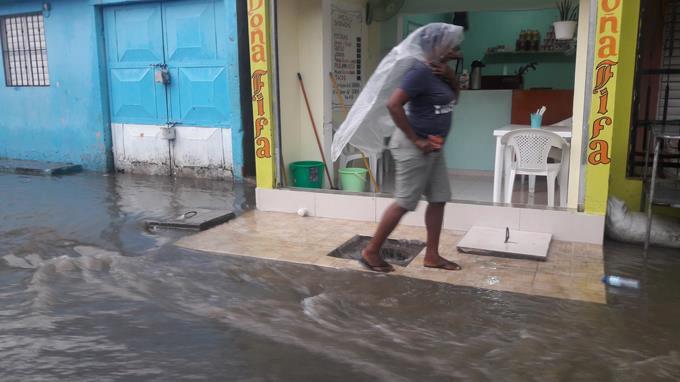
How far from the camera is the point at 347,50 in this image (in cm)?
711

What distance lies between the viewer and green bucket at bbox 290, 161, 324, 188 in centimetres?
643

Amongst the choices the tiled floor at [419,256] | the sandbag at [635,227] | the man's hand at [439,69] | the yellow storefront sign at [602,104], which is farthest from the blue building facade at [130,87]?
the sandbag at [635,227]

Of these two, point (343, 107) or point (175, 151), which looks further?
point (175, 151)

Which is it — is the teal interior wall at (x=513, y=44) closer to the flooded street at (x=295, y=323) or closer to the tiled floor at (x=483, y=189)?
the tiled floor at (x=483, y=189)

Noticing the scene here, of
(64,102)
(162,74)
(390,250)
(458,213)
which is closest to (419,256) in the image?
(390,250)

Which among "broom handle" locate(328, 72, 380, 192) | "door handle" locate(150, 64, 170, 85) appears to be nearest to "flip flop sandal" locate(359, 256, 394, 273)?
"broom handle" locate(328, 72, 380, 192)

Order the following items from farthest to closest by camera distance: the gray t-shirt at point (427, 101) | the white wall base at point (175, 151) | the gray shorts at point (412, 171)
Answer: the white wall base at point (175, 151)
the gray shorts at point (412, 171)
the gray t-shirt at point (427, 101)

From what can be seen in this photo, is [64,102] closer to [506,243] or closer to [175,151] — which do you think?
[175,151]

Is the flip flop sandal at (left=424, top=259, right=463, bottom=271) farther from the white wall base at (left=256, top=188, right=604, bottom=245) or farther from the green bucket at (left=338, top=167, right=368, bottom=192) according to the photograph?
the green bucket at (left=338, top=167, right=368, bottom=192)

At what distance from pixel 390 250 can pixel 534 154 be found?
1850 mm

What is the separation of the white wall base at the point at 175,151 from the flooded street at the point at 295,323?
328 cm

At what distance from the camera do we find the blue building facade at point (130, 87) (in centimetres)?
780

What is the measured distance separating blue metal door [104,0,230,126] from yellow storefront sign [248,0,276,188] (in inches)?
82.6

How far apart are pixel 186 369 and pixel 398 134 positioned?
2083mm
